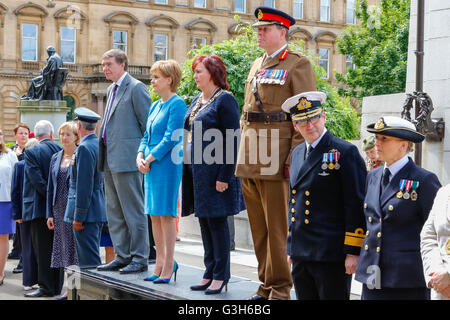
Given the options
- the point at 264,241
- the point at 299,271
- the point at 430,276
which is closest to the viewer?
the point at 430,276

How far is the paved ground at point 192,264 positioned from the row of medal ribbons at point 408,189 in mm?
4351

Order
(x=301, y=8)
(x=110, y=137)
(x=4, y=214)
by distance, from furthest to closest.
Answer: (x=301, y=8) < (x=4, y=214) < (x=110, y=137)

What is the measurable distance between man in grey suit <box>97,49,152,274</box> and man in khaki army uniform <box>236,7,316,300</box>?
1462mm

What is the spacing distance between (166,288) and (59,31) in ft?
152

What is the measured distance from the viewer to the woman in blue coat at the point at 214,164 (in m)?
5.86

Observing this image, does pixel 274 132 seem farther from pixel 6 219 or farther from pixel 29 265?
pixel 6 219

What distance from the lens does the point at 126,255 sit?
6934 millimetres

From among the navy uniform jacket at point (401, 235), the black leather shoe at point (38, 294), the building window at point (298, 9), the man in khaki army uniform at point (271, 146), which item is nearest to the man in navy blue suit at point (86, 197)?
the black leather shoe at point (38, 294)

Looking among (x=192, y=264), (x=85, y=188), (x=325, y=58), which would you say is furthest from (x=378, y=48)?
(x=85, y=188)

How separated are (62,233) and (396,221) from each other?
5.16 meters

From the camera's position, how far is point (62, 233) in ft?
27.7

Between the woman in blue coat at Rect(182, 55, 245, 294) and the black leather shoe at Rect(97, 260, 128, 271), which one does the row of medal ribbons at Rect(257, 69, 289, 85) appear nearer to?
Result: the woman in blue coat at Rect(182, 55, 245, 294)
